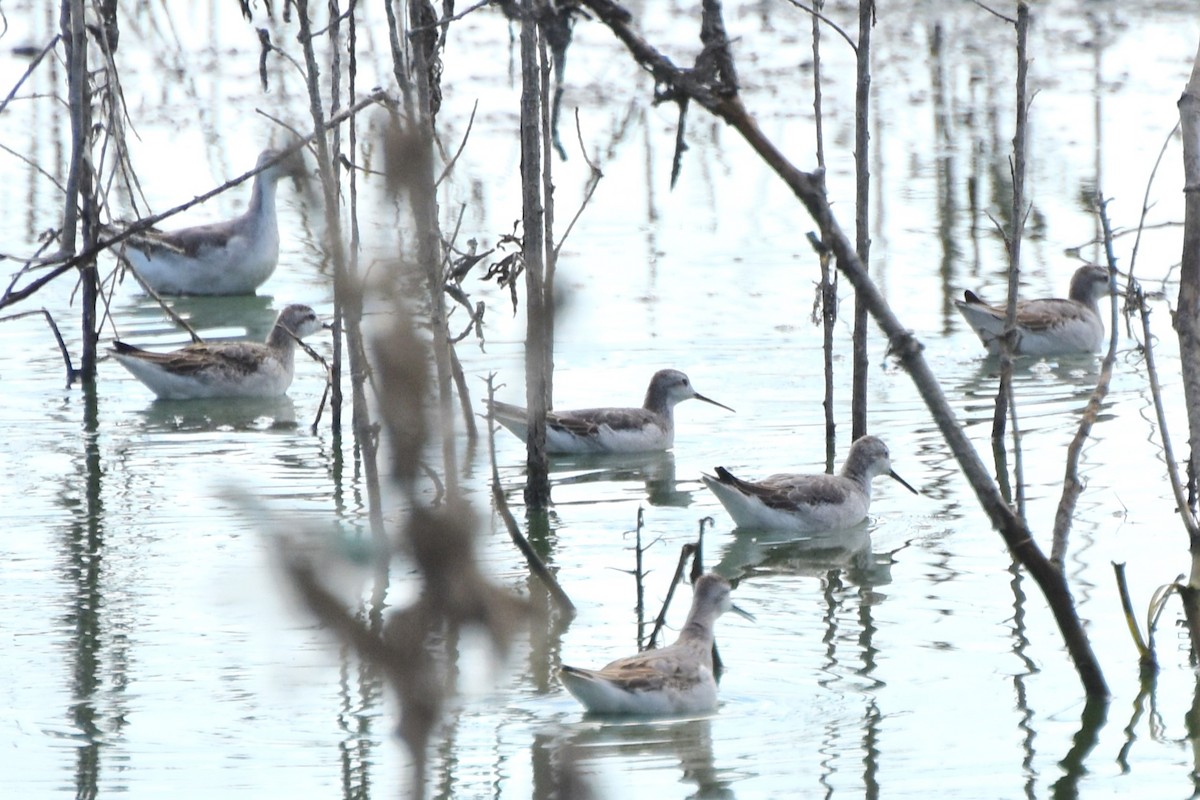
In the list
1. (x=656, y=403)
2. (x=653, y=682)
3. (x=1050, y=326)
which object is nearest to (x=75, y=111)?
(x=653, y=682)

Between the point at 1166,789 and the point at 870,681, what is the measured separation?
1.19 metres

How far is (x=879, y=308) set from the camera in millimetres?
4098

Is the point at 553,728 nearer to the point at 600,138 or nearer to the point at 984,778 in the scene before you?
the point at 984,778

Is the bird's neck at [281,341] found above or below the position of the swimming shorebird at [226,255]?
below

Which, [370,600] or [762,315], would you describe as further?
[762,315]

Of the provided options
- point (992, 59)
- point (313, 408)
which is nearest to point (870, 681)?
point (313, 408)

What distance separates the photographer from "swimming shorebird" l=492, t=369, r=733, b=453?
10.1 metres

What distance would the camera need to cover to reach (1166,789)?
5523mm

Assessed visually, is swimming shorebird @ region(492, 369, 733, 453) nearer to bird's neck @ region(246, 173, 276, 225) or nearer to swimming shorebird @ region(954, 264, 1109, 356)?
swimming shorebird @ region(954, 264, 1109, 356)

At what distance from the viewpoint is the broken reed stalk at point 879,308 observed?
9.32ft

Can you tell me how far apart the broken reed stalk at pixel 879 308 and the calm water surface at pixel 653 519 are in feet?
1.50

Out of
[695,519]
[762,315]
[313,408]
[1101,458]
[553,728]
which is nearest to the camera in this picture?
[553,728]

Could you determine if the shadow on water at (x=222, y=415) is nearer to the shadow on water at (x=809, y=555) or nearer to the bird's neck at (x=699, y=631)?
the shadow on water at (x=809, y=555)

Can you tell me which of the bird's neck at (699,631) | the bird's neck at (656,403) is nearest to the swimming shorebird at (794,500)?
the bird's neck at (656,403)
